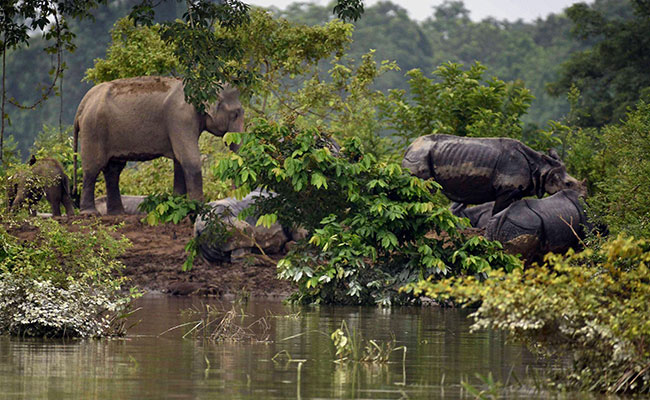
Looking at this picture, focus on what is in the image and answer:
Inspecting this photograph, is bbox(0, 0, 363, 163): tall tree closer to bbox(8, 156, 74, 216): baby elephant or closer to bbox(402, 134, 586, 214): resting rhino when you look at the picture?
bbox(402, 134, 586, 214): resting rhino

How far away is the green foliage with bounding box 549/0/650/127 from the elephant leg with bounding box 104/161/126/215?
1867 cm

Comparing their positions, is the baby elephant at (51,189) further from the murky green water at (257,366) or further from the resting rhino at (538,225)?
the murky green water at (257,366)

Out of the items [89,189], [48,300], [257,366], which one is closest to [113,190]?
[89,189]

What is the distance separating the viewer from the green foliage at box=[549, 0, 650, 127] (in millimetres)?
38594

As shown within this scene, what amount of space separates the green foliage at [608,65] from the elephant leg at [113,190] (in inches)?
735

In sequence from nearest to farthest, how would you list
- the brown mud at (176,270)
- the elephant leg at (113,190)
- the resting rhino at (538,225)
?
1. the brown mud at (176,270)
2. the resting rhino at (538,225)
3. the elephant leg at (113,190)

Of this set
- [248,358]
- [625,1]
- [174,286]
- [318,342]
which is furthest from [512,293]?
[625,1]

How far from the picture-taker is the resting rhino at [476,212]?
23.0 m

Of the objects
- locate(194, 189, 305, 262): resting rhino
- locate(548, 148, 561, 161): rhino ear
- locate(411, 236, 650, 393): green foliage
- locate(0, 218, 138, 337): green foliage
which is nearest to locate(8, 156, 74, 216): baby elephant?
locate(194, 189, 305, 262): resting rhino

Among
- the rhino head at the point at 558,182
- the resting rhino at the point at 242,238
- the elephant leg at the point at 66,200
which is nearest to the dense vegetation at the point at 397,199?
the rhino head at the point at 558,182

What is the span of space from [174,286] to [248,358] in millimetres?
9975

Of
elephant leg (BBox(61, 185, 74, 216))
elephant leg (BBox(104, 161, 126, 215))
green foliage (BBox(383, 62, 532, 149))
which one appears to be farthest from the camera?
green foliage (BBox(383, 62, 532, 149))

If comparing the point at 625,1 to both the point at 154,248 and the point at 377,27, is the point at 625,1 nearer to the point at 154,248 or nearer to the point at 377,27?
the point at 377,27

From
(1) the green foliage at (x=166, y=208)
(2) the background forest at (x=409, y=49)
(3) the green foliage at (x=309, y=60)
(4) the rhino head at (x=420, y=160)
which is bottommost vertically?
(1) the green foliage at (x=166, y=208)
